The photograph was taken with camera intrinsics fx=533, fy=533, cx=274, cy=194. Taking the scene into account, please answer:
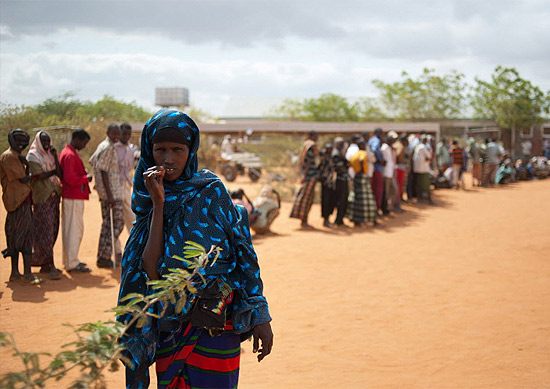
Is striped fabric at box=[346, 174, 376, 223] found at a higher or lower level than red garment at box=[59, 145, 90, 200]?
lower

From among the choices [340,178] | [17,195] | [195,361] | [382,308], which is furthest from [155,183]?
[340,178]

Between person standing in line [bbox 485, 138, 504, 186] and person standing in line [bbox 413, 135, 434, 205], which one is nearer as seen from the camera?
person standing in line [bbox 413, 135, 434, 205]

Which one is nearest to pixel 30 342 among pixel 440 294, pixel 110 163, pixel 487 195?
pixel 110 163

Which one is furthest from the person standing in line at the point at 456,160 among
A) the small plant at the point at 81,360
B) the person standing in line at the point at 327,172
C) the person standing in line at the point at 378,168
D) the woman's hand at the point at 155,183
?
the small plant at the point at 81,360

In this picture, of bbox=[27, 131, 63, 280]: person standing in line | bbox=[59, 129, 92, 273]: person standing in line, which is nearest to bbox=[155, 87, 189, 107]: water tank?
bbox=[59, 129, 92, 273]: person standing in line

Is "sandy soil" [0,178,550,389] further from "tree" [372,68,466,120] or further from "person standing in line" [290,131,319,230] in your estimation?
"tree" [372,68,466,120]

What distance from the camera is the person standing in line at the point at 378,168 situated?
475 inches

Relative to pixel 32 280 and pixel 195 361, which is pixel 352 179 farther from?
pixel 195 361

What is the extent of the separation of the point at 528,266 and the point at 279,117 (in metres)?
35.3

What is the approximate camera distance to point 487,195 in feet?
57.9

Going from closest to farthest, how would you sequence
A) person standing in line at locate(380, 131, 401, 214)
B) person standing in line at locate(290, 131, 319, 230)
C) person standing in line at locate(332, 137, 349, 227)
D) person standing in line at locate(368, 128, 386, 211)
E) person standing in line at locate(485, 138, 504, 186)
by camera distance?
1. person standing in line at locate(290, 131, 319, 230)
2. person standing in line at locate(332, 137, 349, 227)
3. person standing in line at locate(368, 128, 386, 211)
4. person standing in line at locate(380, 131, 401, 214)
5. person standing in line at locate(485, 138, 504, 186)

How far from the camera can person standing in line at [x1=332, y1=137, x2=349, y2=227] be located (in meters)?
11.1

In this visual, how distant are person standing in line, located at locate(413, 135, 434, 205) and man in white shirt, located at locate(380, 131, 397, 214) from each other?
1928 mm

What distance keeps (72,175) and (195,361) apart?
5387 mm
